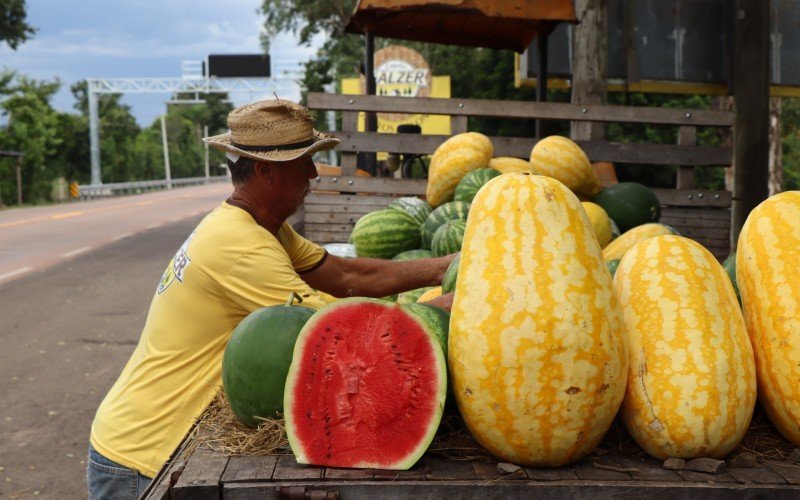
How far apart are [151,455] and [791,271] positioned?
220 centimetres

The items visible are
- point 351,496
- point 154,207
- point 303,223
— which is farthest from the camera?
point 154,207

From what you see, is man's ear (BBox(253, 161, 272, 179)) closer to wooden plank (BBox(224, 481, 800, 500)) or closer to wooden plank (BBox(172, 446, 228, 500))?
wooden plank (BBox(172, 446, 228, 500))

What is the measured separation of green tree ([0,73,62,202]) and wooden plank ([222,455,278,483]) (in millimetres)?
40126

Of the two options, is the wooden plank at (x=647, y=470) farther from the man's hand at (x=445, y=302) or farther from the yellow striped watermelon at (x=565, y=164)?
the yellow striped watermelon at (x=565, y=164)

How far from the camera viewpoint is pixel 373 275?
387cm

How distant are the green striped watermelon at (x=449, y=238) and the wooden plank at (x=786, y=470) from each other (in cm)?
261

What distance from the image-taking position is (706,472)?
6.35 ft

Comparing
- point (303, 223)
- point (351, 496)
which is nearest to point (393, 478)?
point (351, 496)

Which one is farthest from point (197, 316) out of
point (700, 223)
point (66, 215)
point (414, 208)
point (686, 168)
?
point (66, 215)

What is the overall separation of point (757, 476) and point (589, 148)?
5.50 meters

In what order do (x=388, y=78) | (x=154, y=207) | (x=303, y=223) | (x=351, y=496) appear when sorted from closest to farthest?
(x=351, y=496), (x=303, y=223), (x=388, y=78), (x=154, y=207)

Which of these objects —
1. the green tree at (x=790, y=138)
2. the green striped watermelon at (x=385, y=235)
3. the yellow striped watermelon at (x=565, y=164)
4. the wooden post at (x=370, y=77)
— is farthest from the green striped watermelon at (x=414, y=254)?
the green tree at (x=790, y=138)

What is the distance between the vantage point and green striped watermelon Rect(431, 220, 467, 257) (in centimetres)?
454

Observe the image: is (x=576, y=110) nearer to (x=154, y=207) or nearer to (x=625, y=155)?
(x=625, y=155)
